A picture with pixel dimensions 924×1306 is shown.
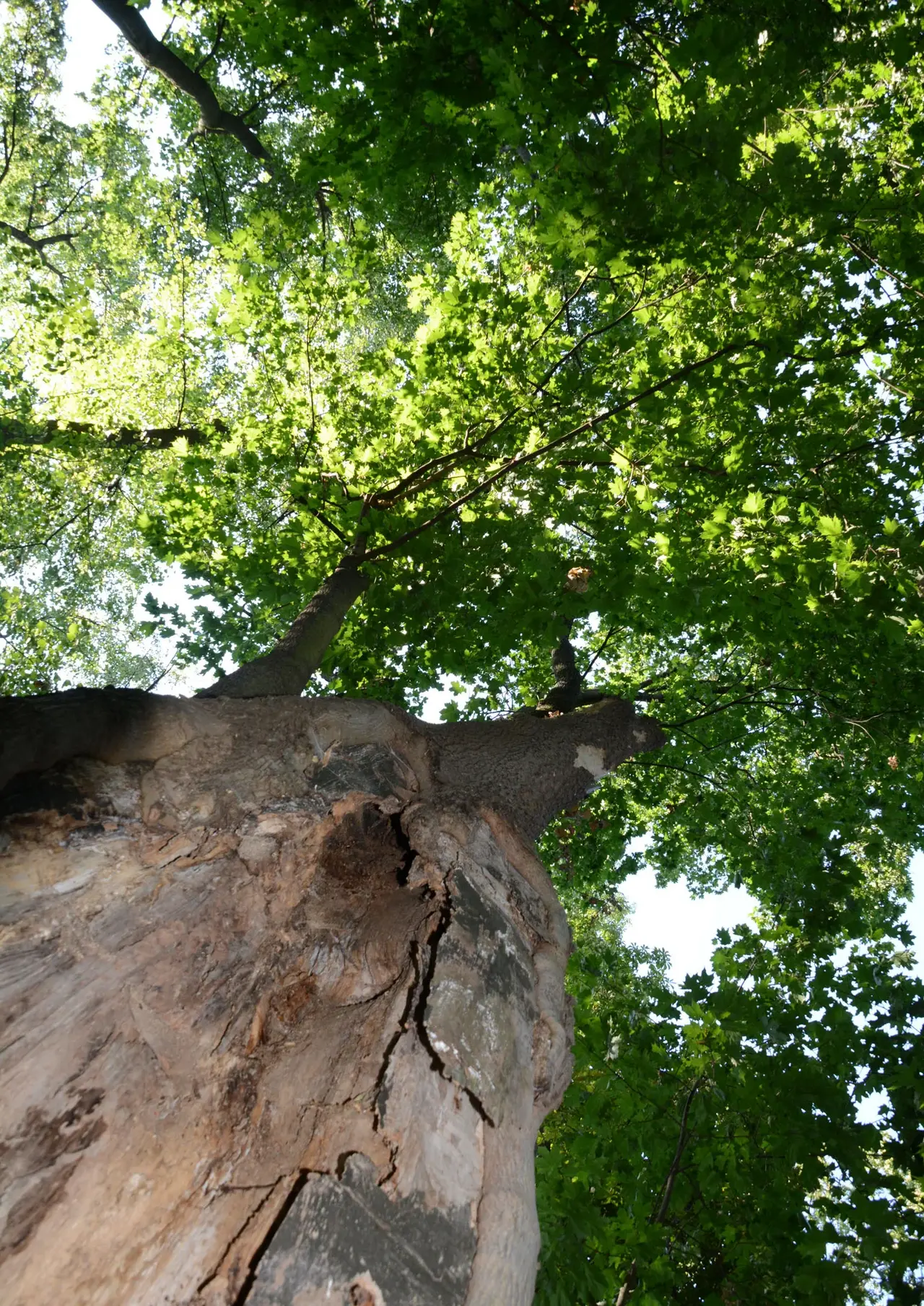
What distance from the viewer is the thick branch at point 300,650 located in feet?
10.7

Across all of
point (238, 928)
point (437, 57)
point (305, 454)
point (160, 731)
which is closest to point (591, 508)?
point (305, 454)

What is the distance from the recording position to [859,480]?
5961mm

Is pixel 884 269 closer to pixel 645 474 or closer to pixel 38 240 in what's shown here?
pixel 645 474

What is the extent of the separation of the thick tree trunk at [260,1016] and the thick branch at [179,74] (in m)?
9.31

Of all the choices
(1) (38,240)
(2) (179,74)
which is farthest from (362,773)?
(1) (38,240)

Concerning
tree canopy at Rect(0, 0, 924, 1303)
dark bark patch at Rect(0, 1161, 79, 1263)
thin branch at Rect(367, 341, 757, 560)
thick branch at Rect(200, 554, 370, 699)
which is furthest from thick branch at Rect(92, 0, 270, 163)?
dark bark patch at Rect(0, 1161, 79, 1263)

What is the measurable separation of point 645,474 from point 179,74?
9.11 m

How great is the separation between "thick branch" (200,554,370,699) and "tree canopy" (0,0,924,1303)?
1.21 ft

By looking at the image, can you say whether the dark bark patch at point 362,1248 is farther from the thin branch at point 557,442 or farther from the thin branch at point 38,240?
the thin branch at point 38,240

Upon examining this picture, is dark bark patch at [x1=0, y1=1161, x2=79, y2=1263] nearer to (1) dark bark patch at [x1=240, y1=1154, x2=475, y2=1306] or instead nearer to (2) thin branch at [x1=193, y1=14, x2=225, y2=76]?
(1) dark bark patch at [x1=240, y1=1154, x2=475, y2=1306]

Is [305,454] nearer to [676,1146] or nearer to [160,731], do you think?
[160,731]

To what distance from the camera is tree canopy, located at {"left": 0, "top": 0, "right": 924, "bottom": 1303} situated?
11.9 ft

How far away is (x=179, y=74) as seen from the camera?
8.87 meters

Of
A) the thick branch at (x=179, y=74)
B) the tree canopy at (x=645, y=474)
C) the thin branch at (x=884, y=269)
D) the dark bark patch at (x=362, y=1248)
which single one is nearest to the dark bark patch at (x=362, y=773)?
the dark bark patch at (x=362, y=1248)
